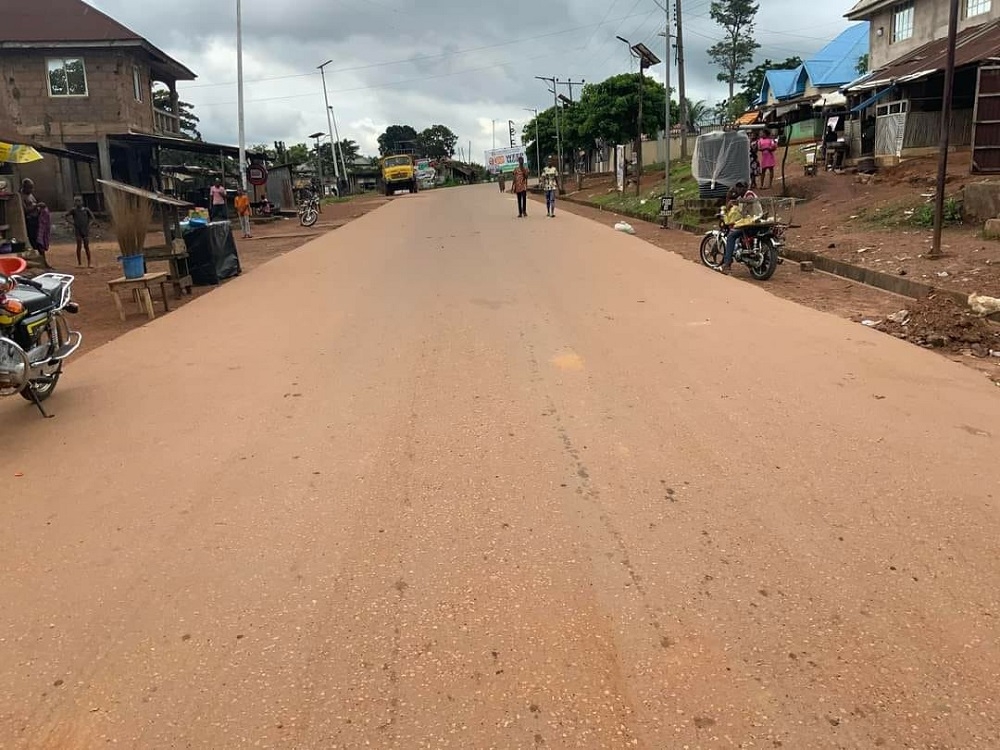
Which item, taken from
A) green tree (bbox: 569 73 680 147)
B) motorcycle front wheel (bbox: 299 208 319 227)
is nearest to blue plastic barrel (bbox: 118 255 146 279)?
motorcycle front wheel (bbox: 299 208 319 227)

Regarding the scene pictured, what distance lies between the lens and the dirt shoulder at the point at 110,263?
9156 mm

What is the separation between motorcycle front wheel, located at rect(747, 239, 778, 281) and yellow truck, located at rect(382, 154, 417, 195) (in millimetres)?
50089

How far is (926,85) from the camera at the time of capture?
19.7 meters

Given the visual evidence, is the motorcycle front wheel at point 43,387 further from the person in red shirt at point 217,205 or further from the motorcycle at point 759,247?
the person in red shirt at point 217,205

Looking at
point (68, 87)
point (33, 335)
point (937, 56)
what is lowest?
point (33, 335)

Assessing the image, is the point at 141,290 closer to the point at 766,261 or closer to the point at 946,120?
the point at 766,261

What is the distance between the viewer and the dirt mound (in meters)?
6.77

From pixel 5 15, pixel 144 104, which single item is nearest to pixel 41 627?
pixel 144 104

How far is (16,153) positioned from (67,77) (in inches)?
406

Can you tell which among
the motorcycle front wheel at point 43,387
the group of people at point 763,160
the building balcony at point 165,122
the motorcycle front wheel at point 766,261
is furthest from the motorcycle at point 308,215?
the motorcycle front wheel at point 43,387

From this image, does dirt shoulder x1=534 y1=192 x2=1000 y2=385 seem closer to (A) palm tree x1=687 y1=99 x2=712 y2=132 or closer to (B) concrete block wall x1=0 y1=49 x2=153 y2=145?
(B) concrete block wall x1=0 y1=49 x2=153 y2=145

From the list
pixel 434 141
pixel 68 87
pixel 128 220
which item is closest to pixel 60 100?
pixel 68 87

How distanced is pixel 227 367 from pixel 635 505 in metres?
4.31

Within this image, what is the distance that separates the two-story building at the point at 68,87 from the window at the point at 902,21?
2409 cm
